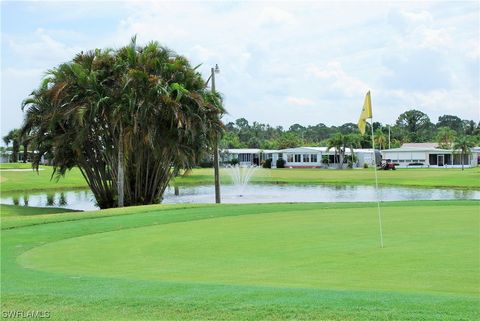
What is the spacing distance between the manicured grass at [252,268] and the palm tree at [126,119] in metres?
11.0

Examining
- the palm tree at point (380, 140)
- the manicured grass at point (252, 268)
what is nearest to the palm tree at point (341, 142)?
the palm tree at point (380, 140)

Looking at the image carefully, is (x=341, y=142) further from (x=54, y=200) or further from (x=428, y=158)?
(x=54, y=200)

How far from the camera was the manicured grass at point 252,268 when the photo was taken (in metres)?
6.62

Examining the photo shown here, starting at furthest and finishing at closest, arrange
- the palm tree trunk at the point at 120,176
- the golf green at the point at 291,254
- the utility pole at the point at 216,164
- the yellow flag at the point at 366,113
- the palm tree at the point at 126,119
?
the utility pole at the point at 216,164 → the palm tree trunk at the point at 120,176 → the palm tree at the point at 126,119 → the yellow flag at the point at 366,113 → the golf green at the point at 291,254

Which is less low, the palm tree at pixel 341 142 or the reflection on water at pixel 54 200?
the palm tree at pixel 341 142

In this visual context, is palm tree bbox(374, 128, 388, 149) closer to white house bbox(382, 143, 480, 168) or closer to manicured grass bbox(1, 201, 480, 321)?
white house bbox(382, 143, 480, 168)

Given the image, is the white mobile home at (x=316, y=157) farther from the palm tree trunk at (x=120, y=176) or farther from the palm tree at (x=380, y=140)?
the palm tree trunk at (x=120, y=176)

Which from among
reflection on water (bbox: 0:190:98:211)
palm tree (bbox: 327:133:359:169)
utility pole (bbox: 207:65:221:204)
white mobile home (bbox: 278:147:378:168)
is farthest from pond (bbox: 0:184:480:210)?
white mobile home (bbox: 278:147:378:168)

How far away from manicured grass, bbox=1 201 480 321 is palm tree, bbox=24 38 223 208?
1096cm

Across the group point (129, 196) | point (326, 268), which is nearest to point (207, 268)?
point (326, 268)

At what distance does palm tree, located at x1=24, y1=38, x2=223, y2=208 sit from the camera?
29.0 m

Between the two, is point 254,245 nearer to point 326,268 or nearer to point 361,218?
point 326,268

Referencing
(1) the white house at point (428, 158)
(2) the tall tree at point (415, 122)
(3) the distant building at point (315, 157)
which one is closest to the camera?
(1) the white house at point (428, 158)

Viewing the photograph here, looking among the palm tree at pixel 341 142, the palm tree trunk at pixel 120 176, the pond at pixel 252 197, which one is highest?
the palm tree at pixel 341 142
